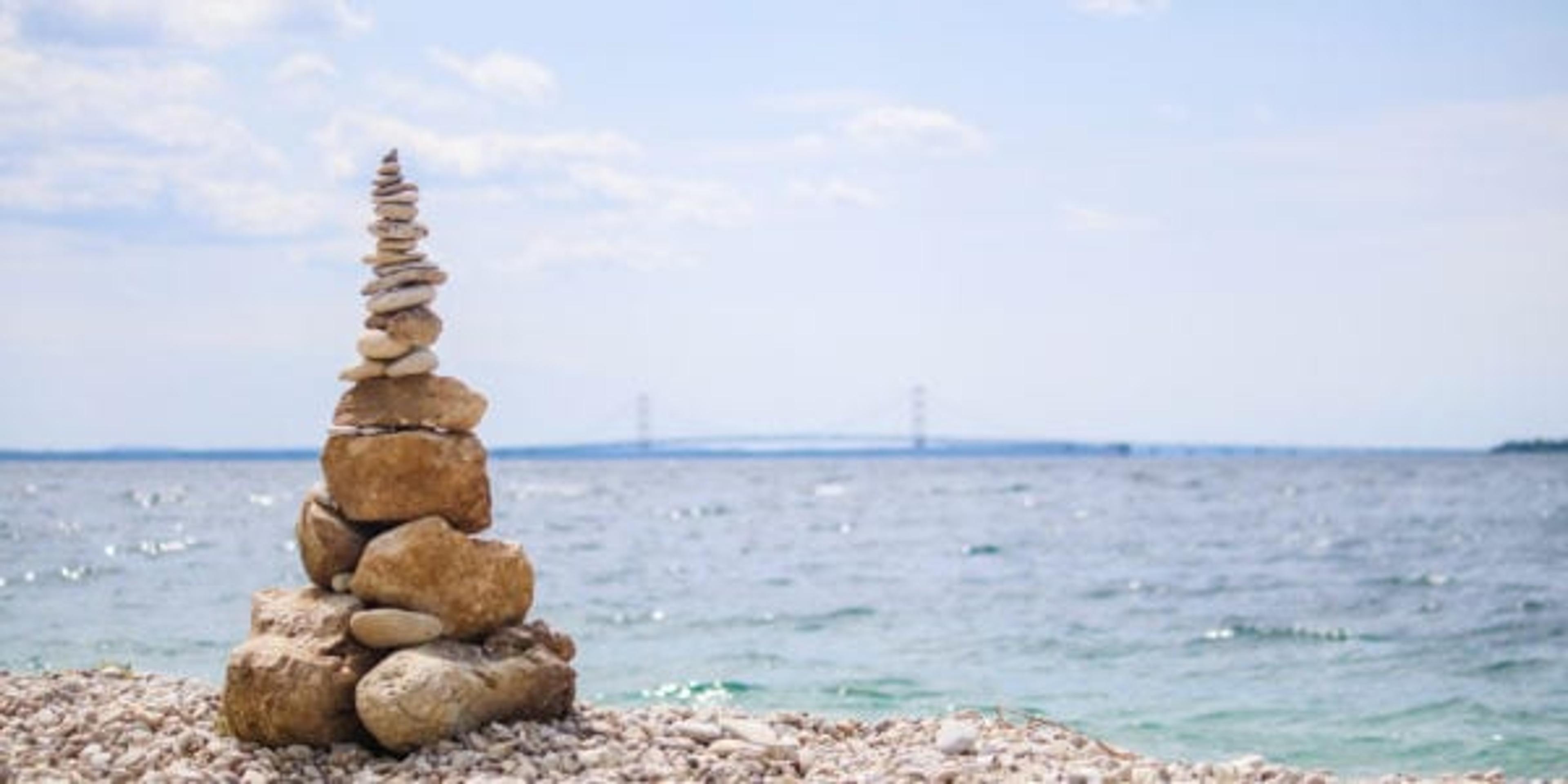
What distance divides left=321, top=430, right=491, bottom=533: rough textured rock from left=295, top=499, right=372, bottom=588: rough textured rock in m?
0.10

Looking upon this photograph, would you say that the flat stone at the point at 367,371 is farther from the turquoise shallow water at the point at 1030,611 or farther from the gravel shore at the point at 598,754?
the turquoise shallow water at the point at 1030,611

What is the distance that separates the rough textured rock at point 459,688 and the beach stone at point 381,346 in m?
1.83

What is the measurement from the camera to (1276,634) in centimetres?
2606

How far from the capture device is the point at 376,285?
12.2 metres

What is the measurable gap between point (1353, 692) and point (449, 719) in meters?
11.9

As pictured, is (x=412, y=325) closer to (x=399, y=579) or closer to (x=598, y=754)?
(x=399, y=579)

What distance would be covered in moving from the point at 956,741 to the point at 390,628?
3543 mm

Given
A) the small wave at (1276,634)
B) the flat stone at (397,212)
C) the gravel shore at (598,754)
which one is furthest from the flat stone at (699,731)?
the small wave at (1276,634)

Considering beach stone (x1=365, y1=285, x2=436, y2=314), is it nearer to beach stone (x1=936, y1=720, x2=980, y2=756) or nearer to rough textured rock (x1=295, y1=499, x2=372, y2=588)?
rough textured rock (x1=295, y1=499, x2=372, y2=588)

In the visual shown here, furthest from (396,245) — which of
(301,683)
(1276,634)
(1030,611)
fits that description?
(1030,611)

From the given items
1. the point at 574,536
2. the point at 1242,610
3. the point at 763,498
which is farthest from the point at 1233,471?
the point at 1242,610

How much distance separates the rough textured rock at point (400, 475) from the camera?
12031 millimetres

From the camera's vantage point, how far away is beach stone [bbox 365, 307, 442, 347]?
12.1m

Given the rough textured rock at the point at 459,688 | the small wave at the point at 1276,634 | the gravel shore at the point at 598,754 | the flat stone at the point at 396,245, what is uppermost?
the flat stone at the point at 396,245
